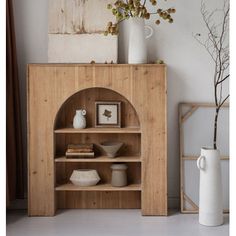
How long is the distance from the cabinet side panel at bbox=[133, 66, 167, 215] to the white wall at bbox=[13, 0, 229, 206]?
0.99ft

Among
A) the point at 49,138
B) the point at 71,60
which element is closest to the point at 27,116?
the point at 49,138

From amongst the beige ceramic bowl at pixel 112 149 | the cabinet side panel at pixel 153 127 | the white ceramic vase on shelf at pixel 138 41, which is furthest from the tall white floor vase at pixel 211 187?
the white ceramic vase on shelf at pixel 138 41

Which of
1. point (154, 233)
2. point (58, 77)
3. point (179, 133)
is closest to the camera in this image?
point (154, 233)

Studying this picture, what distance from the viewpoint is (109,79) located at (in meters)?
3.52

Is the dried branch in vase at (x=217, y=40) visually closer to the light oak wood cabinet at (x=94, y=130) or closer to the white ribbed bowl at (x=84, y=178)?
the light oak wood cabinet at (x=94, y=130)

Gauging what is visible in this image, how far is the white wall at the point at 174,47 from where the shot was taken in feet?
12.3

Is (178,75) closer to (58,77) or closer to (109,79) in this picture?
A: (109,79)

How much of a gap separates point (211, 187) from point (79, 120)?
3.91 ft

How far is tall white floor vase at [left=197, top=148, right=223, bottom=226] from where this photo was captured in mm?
3285

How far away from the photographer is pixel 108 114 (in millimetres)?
3727

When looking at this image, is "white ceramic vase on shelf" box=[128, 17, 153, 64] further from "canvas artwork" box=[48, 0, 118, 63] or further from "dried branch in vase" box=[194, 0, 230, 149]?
"dried branch in vase" box=[194, 0, 230, 149]

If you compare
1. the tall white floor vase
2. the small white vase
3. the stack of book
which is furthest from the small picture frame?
the tall white floor vase

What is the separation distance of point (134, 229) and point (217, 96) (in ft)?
4.52

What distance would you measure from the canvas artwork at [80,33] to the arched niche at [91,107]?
0.91ft
